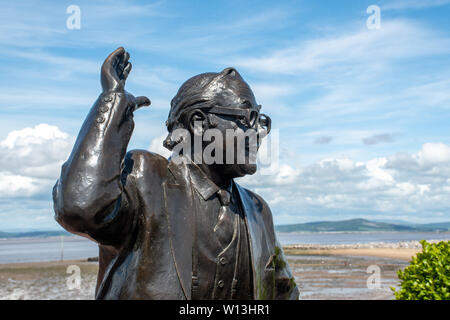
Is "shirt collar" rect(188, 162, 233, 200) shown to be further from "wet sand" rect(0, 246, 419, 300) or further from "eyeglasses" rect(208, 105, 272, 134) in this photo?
"wet sand" rect(0, 246, 419, 300)

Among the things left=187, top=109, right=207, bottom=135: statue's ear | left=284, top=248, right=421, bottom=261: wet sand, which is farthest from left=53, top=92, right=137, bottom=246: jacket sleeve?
left=284, top=248, right=421, bottom=261: wet sand

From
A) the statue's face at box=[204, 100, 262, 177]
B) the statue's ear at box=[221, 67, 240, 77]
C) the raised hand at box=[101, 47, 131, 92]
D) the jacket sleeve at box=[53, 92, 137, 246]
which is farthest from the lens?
the statue's ear at box=[221, 67, 240, 77]

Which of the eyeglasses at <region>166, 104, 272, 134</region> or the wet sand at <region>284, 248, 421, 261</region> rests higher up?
the eyeglasses at <region>166, 104, 272, 134</region>

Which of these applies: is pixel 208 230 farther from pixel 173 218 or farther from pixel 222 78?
pixel 222 78

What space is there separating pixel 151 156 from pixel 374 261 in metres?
29.1

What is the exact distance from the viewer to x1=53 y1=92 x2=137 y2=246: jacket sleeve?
2.90 m

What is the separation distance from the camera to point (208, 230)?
3338 millimetres

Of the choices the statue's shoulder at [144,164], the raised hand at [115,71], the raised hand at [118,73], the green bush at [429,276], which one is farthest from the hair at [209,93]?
the green bush at [429,276]

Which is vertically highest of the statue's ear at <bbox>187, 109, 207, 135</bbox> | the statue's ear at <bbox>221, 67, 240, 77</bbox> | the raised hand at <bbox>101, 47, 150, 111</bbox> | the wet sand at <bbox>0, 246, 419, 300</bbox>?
the statue's ear at <bbox>221, 67, 240, 77</bbox>

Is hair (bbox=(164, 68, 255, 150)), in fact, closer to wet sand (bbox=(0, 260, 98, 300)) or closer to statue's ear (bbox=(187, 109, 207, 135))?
statue's ear (bbox=(187, 109, 207, 135))

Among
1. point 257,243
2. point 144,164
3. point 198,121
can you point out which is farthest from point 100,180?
point 257,243

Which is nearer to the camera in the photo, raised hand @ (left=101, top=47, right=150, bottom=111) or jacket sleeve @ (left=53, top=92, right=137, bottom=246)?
jacket sleeve @ (left=53, top=92, right=137, bottom=246)

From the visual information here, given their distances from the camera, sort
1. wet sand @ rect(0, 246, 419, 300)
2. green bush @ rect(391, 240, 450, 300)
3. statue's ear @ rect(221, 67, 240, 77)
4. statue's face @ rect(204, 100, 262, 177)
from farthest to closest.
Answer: wet sand @ rect(0, 246, 419, 300) → green bush @ rect(391, 240, 450, 300) → statue's ear @ rect(221, 67, 240, 77) → statue's face @ rect(204, 100, 262, 177)
